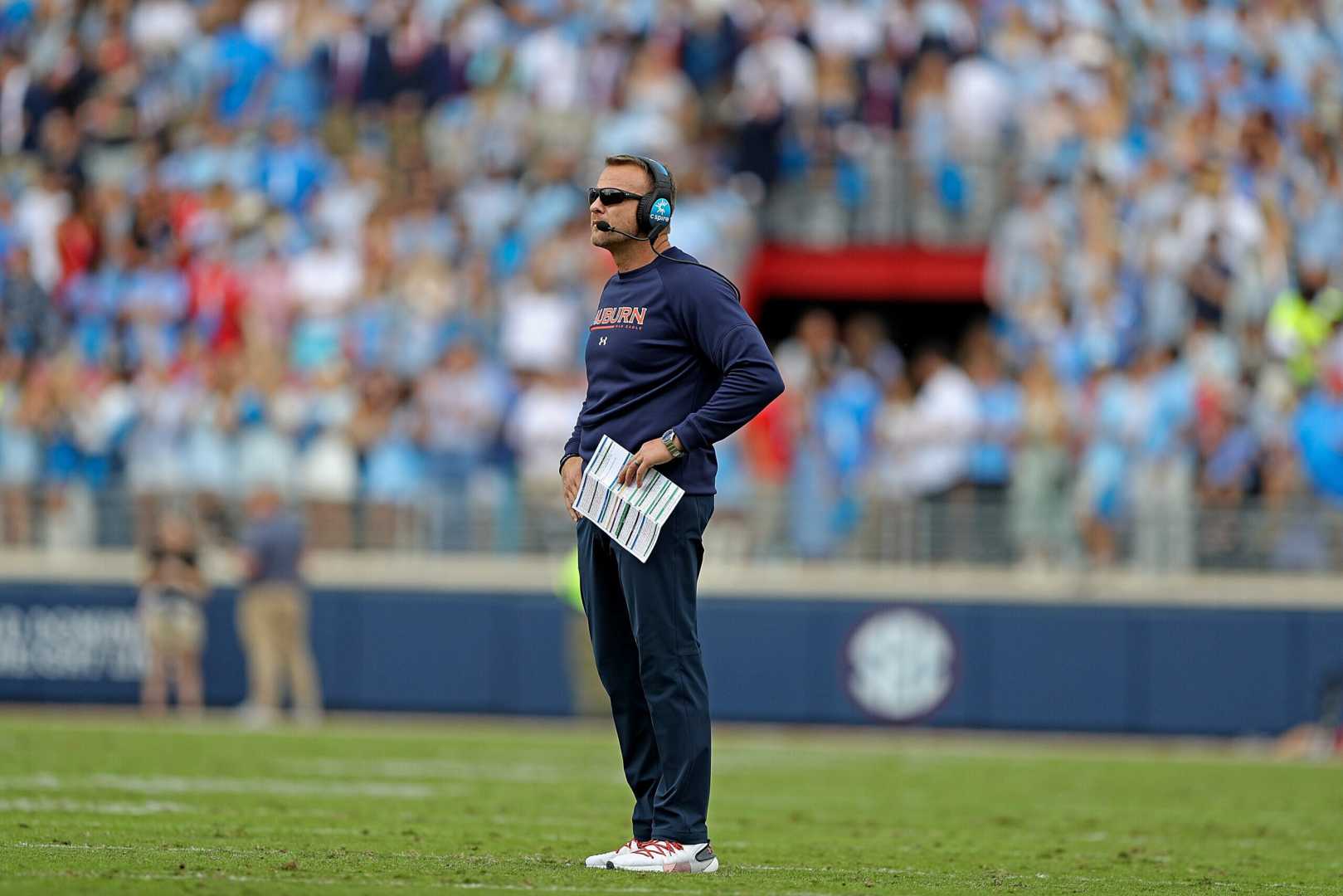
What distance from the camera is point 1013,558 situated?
17.2 m

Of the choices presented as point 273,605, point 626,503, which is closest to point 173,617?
point 273,605

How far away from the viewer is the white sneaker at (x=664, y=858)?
680 cm

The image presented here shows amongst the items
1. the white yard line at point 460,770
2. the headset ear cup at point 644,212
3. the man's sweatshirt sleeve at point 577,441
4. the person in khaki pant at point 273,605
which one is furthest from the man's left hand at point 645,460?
the person in khaki pant at point 273,605

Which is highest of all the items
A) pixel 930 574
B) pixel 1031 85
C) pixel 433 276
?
pixel 1031 85

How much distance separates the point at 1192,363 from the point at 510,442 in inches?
210

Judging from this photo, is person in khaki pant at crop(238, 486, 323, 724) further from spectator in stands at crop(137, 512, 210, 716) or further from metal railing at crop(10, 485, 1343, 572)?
spectator in stands at crop(137, 512, 210, 716)

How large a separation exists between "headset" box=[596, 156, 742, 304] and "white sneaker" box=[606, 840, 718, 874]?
67.5 inches

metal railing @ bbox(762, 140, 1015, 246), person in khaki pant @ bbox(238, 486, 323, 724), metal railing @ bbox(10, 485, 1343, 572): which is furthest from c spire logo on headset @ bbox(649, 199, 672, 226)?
metal railing @ bbox(762, 140, 1015, 246)

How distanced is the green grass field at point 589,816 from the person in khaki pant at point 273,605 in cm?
128

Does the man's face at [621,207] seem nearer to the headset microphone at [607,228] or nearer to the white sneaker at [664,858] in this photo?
the headset microphone at [607,228]

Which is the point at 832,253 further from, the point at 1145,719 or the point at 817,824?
the point at 817,824

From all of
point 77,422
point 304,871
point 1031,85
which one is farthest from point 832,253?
point 304,871

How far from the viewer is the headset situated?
6.93 meters

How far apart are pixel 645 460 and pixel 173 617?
12.2m
